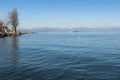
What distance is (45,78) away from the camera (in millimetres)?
20469

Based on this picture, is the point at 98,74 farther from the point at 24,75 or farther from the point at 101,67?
the point at 24,75

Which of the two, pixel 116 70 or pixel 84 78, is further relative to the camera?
pixel 116 70

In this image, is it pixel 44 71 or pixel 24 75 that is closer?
pixel 24 75

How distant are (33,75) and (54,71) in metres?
3.27

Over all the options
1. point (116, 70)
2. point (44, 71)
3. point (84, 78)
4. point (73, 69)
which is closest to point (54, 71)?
point (44, 71)

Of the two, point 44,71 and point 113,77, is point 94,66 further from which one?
point 44,71

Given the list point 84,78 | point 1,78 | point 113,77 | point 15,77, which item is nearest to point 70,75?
point 84,78

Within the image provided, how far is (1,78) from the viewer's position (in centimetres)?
2002

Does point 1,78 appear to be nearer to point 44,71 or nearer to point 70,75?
point 44,71

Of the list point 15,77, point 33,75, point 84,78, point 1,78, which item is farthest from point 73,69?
point 1,78

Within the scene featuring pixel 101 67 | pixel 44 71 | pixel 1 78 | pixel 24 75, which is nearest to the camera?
pixel 1 78

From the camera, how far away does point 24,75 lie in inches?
848

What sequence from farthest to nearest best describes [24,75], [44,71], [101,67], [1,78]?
[101,67]
[44,71]
[24,75]
[1,78]

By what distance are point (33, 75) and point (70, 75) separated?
14.6 ft
